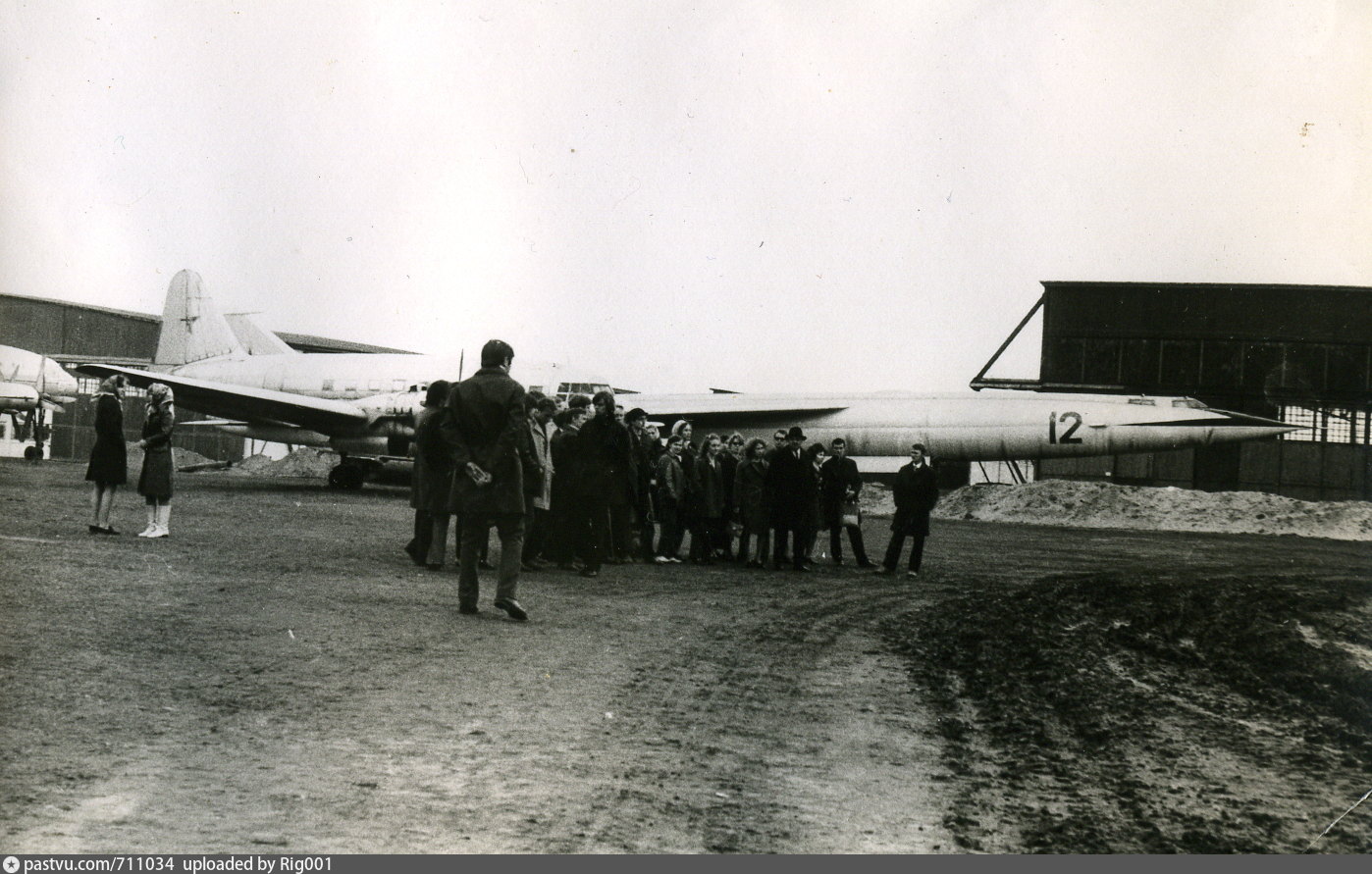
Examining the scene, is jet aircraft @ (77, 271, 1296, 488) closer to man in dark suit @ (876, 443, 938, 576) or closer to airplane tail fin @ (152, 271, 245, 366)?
airplane tail fin @ (152, 271, 245, 366)

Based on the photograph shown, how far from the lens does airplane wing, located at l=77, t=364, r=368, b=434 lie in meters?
24.9

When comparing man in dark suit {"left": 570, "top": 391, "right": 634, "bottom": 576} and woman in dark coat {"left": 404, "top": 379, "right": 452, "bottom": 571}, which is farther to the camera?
man in dark suit {"left": 570, "top": 391, "right": 634, "bottom": 576}

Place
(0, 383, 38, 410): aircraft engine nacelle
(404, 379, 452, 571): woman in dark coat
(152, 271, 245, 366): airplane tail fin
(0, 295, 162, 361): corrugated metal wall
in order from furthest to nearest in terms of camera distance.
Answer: (0, 295, 162, 361): corrugated metal wall < (0, 383, 38, 410): aircraft engine nacelle < (152, 271, 245, 366): airplane tail fin < (404, 379, 452, 571): woman in dark coat

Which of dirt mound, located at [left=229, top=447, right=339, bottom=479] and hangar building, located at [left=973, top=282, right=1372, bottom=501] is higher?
hangar building, located at [left=973, top=282, right=1372, bottom=501]

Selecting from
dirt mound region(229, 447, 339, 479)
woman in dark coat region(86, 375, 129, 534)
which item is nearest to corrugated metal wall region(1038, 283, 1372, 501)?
dirt mound region(229, 447, 339, 479)

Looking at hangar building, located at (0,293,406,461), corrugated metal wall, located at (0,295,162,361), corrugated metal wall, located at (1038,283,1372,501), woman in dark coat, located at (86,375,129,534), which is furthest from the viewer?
corrugated metal wall, located at (0,295,162,361)

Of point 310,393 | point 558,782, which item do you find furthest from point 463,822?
point 310,393

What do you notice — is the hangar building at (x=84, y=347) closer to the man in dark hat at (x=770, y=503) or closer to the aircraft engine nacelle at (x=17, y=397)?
the aircraft engine nacelle at (x=17, y=397)

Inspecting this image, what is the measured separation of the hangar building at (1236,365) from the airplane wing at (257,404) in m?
20.7

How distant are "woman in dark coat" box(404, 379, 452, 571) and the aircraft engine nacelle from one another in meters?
31.7

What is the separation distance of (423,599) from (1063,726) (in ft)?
15.8

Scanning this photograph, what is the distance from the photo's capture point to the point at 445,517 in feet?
35.3

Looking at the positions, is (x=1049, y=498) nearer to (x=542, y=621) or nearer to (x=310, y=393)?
(x=310, y=393)

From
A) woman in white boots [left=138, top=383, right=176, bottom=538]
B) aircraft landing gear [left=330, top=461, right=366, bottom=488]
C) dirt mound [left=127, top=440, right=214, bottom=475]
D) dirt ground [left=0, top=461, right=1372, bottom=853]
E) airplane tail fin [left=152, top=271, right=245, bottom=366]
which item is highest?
airplane tail fin [left=152, top=271, right=245, bottom=366]
